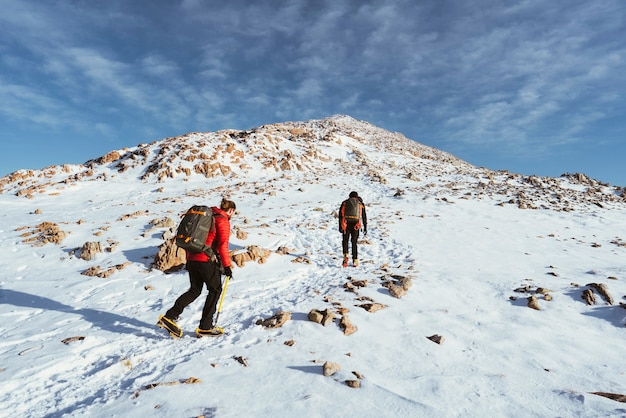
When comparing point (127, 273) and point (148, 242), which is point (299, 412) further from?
point (148, 242)

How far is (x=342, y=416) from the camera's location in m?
3.68

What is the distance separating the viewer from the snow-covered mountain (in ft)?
13.5

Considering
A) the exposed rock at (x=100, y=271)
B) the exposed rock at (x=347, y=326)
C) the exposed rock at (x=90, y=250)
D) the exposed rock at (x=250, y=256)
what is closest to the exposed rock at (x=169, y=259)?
the exposed rock at (x=100, y=271)

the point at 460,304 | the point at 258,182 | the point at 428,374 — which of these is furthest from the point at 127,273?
the point at 258,182

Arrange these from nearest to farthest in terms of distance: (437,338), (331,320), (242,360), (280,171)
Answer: (242,360), (437,338), (331,320), (280,171)

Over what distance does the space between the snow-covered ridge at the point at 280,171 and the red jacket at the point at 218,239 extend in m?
19.4

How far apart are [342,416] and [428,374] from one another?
170 cm

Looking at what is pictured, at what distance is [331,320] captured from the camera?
20.5 ft

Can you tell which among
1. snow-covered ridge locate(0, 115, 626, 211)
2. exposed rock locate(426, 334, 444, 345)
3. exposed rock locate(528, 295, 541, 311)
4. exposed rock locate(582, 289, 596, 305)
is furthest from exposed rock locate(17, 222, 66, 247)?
exposed rock locate(582, 289, 596, 305)

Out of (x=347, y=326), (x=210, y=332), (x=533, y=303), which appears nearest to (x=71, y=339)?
(x=210, y=332)

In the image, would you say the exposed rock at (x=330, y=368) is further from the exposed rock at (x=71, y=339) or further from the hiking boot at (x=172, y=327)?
the exposed rock at (x=71, y=339)

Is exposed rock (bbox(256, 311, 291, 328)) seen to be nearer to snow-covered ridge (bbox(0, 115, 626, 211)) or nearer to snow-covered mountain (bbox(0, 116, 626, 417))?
snow-covered mountain (bbox(0, 116, 626, 417))

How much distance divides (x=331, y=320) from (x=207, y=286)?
8.29 ft

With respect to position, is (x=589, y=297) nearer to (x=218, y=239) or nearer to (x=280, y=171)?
(x=218, y=239)
